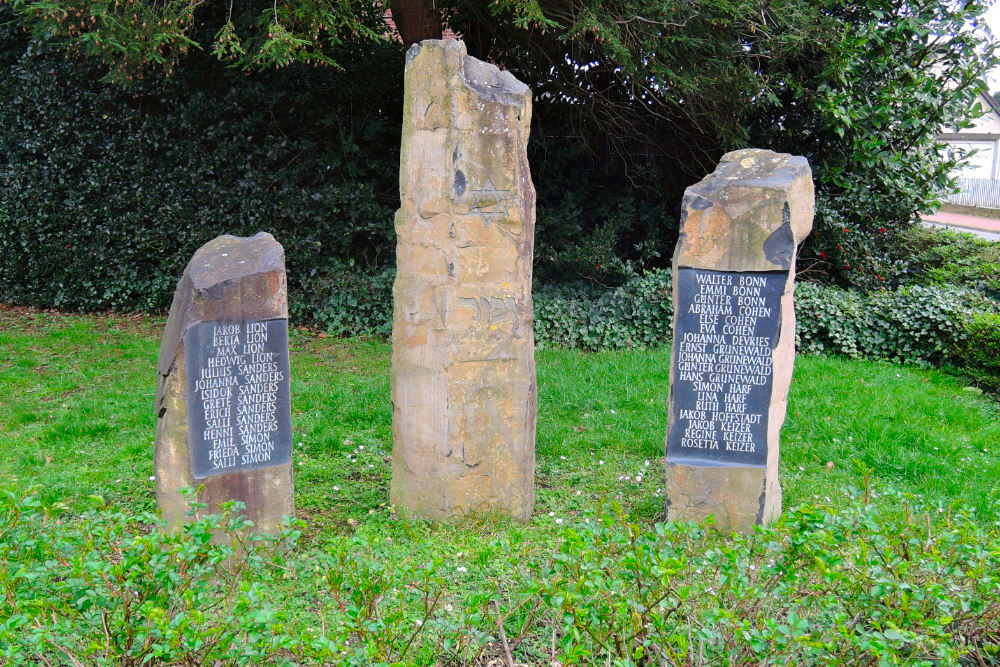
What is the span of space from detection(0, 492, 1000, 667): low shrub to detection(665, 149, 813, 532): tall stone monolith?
1.29m

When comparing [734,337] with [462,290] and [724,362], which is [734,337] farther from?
[462,290]

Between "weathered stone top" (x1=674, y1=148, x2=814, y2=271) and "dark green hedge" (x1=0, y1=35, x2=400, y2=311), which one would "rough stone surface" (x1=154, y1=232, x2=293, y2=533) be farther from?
"dark green hedge" (x1=0, y1=35, x2=400, y2=311)

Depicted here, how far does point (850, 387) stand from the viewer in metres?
7.58

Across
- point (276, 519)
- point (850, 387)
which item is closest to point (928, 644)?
point (276, 519)

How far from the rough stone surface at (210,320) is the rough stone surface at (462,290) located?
81cm

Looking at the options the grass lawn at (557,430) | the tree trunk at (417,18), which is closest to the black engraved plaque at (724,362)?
the grass lawn at (557,430)

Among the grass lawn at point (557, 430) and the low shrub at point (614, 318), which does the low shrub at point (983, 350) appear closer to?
the grass lawn at point (557, 430)

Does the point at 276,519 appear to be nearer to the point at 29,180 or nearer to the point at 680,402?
the point at 680,402

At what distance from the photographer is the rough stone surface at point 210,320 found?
4.20 metres

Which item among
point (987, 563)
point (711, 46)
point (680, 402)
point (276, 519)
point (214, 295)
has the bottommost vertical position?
point (276, 519)

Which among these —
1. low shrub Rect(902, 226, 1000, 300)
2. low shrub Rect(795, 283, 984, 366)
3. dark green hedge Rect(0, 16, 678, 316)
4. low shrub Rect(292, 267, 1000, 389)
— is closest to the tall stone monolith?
low shrub Rect(292, 267, 1000, 389)

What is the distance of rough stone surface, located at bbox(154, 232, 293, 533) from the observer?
4.20 m

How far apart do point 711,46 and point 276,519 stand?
20.8 ft

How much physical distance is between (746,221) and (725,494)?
1.59 m
